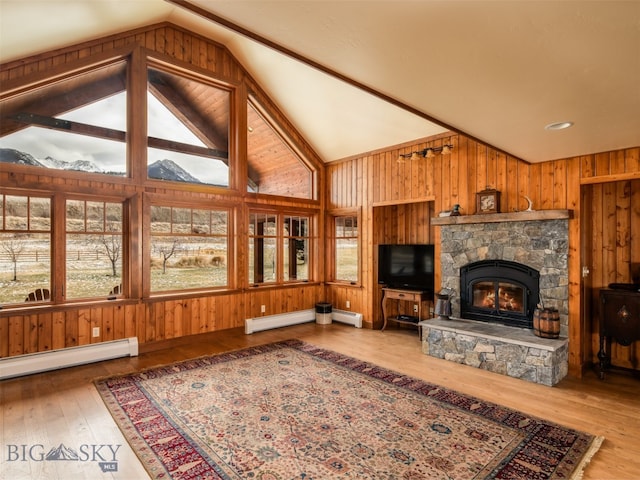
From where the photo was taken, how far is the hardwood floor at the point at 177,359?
7.84 feet

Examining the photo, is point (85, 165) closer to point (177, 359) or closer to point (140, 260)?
point (140, 260)

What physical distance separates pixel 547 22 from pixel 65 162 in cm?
505

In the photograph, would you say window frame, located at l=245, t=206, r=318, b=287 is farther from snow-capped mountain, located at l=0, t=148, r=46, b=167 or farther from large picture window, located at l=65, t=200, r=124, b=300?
snow-capped mountain, located at l=0, t=148, r=46, b=167

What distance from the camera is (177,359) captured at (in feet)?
15.0

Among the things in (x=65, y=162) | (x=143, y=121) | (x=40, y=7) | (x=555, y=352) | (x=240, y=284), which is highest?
(x=40, y=7)

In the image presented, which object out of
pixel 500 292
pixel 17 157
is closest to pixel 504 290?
pixel 500 292

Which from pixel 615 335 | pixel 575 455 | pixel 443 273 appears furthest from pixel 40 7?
pixel 615 335

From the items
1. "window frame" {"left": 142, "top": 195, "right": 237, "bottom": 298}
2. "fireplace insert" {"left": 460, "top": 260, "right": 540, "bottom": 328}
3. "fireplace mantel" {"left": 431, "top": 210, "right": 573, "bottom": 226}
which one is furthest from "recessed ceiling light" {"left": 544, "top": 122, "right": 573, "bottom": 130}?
"window frame" {"left": 142, "top": 195, "right": 237, "bottom": 298}

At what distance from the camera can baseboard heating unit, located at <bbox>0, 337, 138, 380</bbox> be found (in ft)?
12.9

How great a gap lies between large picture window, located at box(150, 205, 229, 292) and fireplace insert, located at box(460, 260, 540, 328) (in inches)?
147

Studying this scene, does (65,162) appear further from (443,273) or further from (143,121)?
(443,273)

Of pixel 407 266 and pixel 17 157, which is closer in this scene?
pixel 17 157

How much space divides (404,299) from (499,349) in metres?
1.90

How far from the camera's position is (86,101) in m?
4.70
